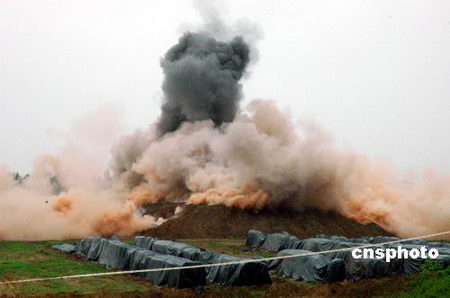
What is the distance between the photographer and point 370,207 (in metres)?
70.2

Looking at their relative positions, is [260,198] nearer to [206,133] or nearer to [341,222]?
[341,222]

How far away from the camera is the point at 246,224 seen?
6112 centimetres

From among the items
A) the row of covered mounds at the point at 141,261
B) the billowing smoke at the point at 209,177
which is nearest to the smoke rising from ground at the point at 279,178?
the billowing smoke at the point at 209,177

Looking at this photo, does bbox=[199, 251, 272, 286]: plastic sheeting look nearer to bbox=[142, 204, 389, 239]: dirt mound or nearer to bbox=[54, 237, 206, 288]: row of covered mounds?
bbox=[54, 237, 206, 288]: row of covered mounds

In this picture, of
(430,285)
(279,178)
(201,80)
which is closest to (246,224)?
(279,178)

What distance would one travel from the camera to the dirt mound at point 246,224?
58219mm

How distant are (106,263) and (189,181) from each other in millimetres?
36478

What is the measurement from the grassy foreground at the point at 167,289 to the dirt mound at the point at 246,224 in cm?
2265

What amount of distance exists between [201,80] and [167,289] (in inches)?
2158

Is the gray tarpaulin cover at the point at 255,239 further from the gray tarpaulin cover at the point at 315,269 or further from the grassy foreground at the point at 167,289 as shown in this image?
the grassy foreground at the point at 167,289

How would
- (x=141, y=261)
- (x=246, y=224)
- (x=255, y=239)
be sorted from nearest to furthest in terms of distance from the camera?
(x=141, y=261) < (x=255, y=239) < (x=246, y=224)

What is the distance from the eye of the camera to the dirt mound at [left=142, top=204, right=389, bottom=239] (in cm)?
5822

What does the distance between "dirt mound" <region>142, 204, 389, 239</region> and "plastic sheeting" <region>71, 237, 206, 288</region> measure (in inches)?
732

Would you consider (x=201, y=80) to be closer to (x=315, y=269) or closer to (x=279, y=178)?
(x=279, y=178)
